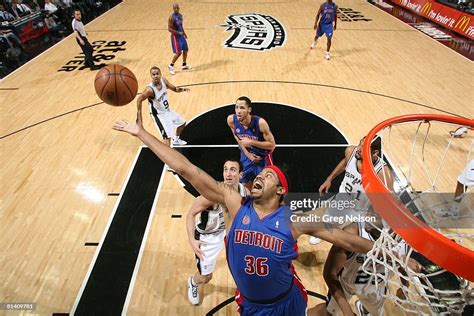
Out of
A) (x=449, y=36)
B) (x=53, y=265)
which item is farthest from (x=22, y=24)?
(x=449, y=36)

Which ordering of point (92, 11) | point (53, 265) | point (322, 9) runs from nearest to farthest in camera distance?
point (53, 265), point (322, 9), point (92, 11)

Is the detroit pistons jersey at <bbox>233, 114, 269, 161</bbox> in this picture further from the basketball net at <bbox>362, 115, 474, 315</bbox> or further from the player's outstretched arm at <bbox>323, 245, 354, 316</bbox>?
the player's outstretched arm at <bbox>323, 245, 354, 316</bbox>

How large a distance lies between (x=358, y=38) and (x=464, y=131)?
6.62m

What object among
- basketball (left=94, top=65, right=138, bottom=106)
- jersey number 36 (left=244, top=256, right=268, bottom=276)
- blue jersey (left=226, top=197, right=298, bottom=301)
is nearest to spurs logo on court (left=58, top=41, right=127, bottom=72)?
basketball (left=94, top=65, right=138, bottom=106)

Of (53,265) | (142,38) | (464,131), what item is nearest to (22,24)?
(142,38)

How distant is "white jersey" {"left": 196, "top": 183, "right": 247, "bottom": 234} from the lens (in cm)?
Result: 329

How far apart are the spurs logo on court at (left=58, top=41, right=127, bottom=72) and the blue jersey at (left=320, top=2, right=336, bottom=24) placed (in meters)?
6.37

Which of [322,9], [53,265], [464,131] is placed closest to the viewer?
[53,265]

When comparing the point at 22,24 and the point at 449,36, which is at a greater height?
the point at 22,24

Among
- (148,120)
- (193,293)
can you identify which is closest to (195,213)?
(193,293)

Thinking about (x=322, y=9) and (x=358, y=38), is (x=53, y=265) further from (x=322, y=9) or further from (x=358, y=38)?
(x=358, y=38)

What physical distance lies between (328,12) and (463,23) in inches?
241

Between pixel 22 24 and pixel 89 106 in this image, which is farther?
pixel 22 24

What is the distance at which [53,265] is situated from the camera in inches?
164
